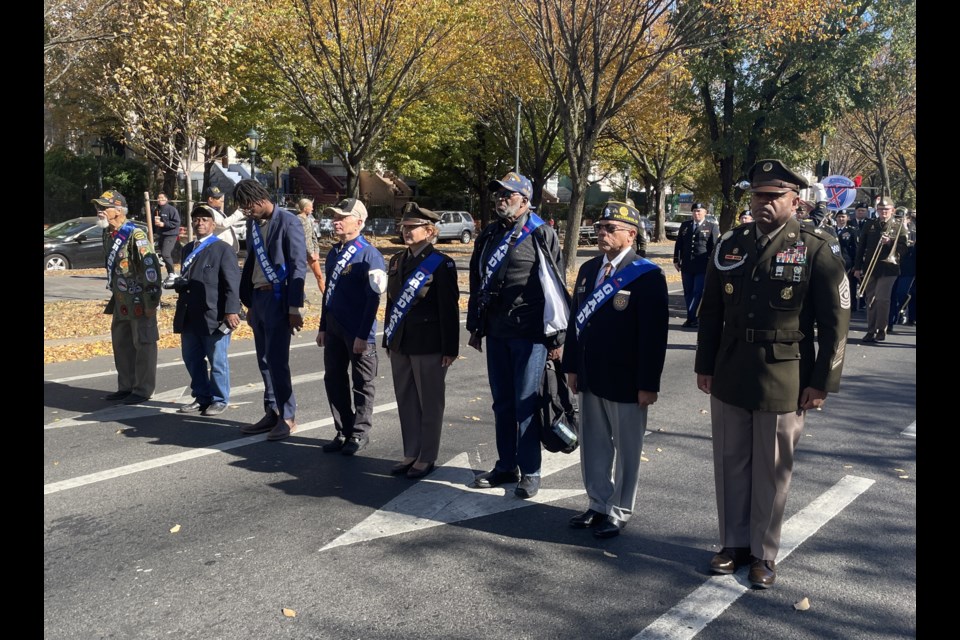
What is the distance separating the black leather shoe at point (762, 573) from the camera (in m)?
4.18

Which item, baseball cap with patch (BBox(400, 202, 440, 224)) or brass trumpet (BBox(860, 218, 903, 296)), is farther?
brass trumpet (BBox(860, 218, 903, 296))

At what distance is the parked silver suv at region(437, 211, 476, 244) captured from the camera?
133ft

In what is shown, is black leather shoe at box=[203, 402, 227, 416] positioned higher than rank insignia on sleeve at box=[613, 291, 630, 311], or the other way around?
rank insignia on sleeve at box=[613, 291, 630, 311]

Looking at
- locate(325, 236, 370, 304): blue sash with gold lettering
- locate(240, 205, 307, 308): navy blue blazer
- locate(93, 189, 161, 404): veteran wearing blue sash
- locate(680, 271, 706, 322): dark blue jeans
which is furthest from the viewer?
locate(680, 271, 706, 322): dark blue jeans

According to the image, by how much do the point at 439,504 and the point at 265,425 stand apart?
7.49 feet

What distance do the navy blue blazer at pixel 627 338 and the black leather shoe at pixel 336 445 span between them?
2412mm

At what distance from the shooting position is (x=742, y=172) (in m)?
28.5

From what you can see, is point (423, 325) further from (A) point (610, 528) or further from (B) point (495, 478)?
(A) point (610, 528)

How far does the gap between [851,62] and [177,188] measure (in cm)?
2542

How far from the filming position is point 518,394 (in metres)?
5.36

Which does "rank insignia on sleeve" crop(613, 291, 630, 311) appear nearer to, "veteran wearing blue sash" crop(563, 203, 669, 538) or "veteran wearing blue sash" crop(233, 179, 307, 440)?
"veteran wearing blue sash" crop(563, 203, 669, 538)

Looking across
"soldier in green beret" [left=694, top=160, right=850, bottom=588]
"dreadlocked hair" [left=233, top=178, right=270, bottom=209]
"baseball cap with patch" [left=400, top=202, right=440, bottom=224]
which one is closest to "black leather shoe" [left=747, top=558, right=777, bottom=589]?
"soldier in green beret" [left=694, top=160, right=850, bottom=588]

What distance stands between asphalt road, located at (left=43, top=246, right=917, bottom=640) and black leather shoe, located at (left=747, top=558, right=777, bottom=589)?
72 mm

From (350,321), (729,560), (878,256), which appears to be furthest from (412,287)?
(878,256)
